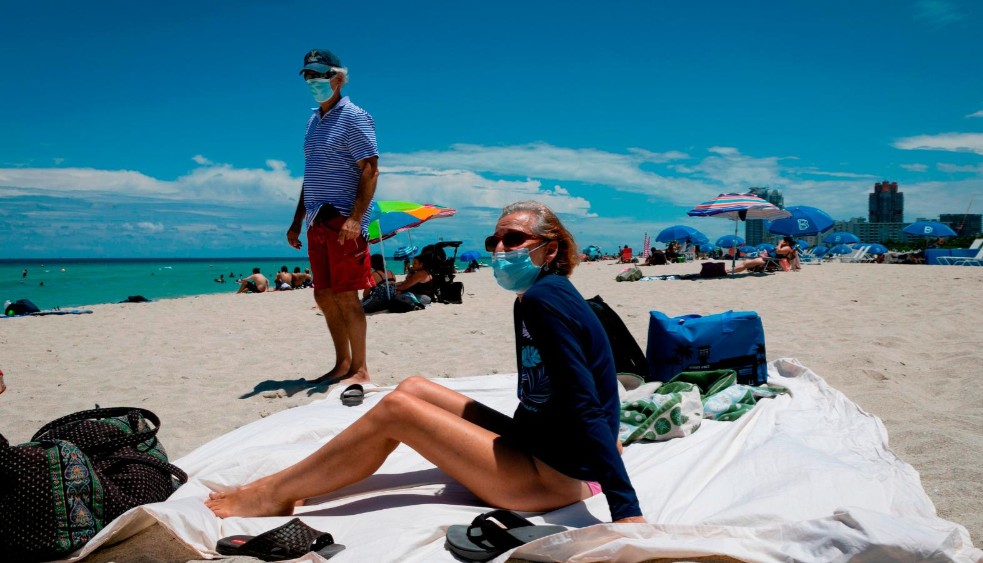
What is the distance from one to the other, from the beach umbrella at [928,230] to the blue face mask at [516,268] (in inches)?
1146

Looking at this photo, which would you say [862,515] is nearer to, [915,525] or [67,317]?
[915,525]

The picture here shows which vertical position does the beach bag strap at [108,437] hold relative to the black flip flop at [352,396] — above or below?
above

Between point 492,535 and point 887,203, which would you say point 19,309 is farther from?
point 887,203

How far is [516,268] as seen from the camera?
2.30 metres

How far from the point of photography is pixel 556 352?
200cm

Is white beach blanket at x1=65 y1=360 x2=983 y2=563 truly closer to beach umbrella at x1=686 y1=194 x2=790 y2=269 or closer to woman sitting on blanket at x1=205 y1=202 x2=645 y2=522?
woman sitting on blanket at x1=205 y1=202 x2=645 y2=522

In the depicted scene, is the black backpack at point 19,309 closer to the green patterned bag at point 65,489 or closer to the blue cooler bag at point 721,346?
the green patterned bag at point 65,489

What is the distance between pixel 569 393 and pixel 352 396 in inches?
84.6

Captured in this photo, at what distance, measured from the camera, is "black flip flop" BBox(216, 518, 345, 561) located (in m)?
1.99

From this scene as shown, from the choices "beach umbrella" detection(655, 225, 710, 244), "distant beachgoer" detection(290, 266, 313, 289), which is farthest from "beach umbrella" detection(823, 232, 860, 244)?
"distant beachgoer" detection(290, 266, 313, 289)

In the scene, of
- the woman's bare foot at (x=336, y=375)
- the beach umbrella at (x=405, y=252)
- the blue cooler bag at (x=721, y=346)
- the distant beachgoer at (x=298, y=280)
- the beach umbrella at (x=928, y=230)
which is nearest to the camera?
the blue cooler bag at (x=721, y=346)

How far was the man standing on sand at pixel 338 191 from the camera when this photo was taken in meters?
4.38

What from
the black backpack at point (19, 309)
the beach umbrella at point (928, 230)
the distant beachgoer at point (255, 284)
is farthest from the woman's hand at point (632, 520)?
the beach umbrella at point (928, 230)

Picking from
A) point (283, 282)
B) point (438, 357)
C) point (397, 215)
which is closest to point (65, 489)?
point (438, 357)
